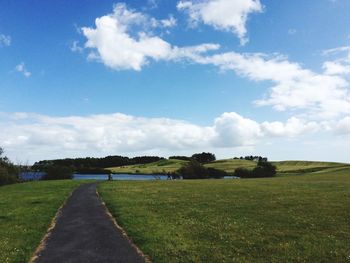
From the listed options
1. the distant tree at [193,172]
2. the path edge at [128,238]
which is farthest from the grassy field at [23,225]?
the distant tree at [193,172]

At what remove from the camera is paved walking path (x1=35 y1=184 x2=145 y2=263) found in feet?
54.5

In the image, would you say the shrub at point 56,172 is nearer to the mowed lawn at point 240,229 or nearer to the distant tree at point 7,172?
the distant tree at point 7,172

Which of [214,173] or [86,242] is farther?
[214,173]

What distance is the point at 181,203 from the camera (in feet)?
113

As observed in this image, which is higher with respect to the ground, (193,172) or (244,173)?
(193,172)

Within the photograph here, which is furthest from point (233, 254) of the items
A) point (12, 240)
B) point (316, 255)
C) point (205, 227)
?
point (12, 240)

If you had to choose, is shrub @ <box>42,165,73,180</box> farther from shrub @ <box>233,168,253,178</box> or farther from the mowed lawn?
the mowed lawn

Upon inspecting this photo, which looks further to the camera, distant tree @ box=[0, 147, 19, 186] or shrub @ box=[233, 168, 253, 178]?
shrub @ box=[233, 168, 253, 178]


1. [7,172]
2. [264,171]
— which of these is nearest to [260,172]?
[264,171]

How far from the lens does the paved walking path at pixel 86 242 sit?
16609mm

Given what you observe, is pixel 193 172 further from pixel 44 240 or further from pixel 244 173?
pixel 44 240

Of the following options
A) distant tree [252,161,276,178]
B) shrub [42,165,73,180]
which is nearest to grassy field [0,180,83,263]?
shrub [42,165,73,180]

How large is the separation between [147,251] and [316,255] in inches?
285

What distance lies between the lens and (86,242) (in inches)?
769
